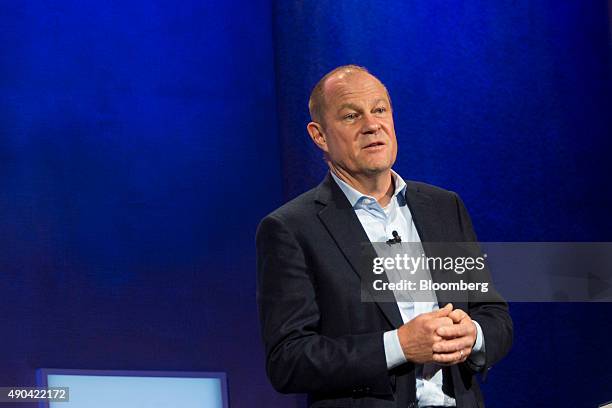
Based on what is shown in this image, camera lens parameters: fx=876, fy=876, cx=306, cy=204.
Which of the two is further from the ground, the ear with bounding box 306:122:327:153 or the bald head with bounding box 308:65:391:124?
the bald head with bounding box 308:65:391:124

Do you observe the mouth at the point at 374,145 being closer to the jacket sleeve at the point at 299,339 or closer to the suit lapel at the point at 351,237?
the suit lapel at the point at 351,237

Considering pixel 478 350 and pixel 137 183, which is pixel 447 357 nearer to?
pixel 478 350

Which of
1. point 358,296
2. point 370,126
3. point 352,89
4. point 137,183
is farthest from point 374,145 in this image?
point 137,183

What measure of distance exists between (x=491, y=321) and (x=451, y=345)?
0.24 meters

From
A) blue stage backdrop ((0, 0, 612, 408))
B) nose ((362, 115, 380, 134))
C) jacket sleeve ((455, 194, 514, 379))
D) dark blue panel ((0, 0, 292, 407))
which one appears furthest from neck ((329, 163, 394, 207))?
dark blue panel ((0, 0, 292, 407))

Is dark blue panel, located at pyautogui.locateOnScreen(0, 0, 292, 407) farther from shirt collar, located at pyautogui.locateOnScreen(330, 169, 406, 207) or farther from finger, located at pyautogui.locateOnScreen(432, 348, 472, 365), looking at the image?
finger, located at pyautogui.locateOnScreen(432, 348, 472, 365)

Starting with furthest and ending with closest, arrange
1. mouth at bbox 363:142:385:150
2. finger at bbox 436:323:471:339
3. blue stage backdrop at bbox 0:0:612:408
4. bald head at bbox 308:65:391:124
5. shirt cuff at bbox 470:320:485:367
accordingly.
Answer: blue stage backdrop at bbox 0:0:612:408 < bald head at bbox 308:65:391:124 < mouth at bbox 363:142:385:150 < shirt cuff at bbox 470:320:485:367 < finger at bbox 436:323:471:339

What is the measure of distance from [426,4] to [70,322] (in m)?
1.87

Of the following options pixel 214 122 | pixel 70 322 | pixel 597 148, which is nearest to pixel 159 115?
pixel 214 122

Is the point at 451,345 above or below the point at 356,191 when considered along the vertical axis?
below

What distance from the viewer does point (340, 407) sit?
2.21 m

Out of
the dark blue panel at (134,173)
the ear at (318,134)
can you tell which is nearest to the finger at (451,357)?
the ear at (318,134)

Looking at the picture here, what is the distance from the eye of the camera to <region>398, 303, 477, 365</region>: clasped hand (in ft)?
6.82

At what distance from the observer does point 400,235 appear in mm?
2363
